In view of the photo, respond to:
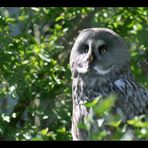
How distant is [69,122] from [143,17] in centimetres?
116

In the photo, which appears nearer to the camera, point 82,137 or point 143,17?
point 82,137

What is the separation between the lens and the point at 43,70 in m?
4.71

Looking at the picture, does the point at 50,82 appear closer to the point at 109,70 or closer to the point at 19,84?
the point at 19,84

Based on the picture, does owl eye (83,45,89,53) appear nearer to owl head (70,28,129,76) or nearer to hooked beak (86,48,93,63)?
owl head (70,28,129,76)

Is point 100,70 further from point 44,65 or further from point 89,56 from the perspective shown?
point 44,65

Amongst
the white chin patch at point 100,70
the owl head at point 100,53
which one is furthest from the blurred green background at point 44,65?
the white chin patch at point 100,70

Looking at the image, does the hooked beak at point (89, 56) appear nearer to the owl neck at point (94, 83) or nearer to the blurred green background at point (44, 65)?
the owl neck at point (94, 83)

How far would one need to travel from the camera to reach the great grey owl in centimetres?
356

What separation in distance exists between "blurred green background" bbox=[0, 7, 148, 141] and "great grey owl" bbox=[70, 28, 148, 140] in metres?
0.29

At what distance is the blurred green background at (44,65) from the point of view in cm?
424

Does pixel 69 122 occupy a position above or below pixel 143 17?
below

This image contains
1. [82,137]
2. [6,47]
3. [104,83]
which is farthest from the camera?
[6,47]

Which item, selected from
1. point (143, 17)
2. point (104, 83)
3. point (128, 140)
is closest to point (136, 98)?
point (104, 83)

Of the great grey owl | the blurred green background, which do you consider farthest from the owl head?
the blurred green background
